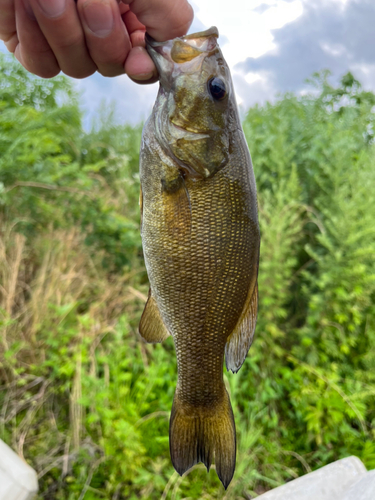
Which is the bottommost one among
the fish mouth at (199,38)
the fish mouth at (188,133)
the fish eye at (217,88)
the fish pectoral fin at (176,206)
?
the fish pectoral fin at (176,206)

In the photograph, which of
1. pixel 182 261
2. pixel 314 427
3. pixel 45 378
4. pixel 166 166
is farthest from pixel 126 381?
pixel 166 166

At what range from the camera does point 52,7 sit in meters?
1.00

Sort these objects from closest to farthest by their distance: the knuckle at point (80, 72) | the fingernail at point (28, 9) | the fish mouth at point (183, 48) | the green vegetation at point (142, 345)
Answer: the fish mouth at point (183, 48), the fingernail at point (28, 9), the knuckle at point (80, 72), the green vegetation at point (142, 345)

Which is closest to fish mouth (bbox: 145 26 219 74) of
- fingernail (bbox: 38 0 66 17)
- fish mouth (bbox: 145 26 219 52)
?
fish mouth (bbox: 145 26 219 52)

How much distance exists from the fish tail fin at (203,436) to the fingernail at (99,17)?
121 centimetres

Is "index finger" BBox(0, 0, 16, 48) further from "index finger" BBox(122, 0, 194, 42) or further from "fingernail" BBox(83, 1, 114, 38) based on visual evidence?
"index finger" BBox(122, 0, 194, 42)

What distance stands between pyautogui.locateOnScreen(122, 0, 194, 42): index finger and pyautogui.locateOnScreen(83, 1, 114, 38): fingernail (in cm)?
7

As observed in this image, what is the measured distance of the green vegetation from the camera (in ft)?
6.98

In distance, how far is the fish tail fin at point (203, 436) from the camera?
3.32ft

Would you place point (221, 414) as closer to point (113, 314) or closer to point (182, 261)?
point (182, 261)

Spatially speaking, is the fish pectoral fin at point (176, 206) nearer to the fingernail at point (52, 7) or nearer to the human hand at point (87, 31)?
the human hand at point (87, 31)

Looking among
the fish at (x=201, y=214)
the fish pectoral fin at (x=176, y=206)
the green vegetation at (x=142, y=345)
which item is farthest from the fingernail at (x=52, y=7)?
the green vegetation at (x=142, y=345)

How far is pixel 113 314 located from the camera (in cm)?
295

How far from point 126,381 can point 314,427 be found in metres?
1.30
